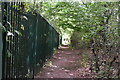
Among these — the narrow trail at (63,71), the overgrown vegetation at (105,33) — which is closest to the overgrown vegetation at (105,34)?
the overgrown vegetation at (105,33)

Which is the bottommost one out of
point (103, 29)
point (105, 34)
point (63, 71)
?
point (63, 71)

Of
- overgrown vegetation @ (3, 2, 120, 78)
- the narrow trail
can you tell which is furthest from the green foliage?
the narrow trail

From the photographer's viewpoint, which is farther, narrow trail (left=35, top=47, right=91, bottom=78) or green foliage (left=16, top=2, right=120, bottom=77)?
narrow trail (left=35, top=47, right=91, bottom=78)

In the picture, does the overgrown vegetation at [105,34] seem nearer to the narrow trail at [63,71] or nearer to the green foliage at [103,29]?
the green foliage at [103,29]

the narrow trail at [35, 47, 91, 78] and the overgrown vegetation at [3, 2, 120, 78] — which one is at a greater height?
the overgrown vegetation at [3, 2, 120, 78]

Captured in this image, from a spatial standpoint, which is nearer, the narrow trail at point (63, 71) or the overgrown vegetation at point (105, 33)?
the overgrown vegetation at point (105, 33)

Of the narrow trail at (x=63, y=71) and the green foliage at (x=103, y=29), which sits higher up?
the green foliage at (x=103, y=29)

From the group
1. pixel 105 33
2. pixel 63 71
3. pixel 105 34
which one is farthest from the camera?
pixel 63 71

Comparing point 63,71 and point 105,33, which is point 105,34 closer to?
point 105,33

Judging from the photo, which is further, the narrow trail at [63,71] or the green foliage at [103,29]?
the narrow trail at [63,71]

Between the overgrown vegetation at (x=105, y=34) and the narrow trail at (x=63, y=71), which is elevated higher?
the overgrown vegetation at (x=105, y=34)

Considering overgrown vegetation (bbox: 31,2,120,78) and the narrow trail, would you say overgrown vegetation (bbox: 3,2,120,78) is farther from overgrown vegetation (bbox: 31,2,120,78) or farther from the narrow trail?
the narrow trail

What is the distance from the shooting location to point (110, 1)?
14.9 feet

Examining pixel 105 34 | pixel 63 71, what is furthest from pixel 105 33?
pixel 63 71
